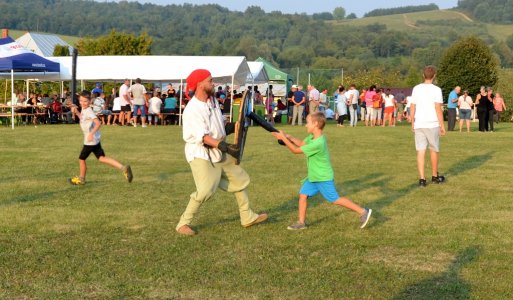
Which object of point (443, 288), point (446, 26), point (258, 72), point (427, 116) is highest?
point (446, 26)

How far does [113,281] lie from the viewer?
598cm

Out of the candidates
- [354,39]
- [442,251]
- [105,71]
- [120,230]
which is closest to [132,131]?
[105,71]

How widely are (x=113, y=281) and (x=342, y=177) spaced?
736 cm

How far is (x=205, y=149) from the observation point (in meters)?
7.79

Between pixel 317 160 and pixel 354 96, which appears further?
pixel 354 96

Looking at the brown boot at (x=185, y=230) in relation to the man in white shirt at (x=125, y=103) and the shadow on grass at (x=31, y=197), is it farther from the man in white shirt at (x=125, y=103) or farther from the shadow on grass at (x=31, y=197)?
the man in white shirt at (x=125, y=103)

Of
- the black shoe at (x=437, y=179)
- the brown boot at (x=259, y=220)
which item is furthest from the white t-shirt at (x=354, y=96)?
the brown boot at (x=259, y=220)

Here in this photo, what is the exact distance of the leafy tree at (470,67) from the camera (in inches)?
1795

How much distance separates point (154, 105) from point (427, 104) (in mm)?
18881

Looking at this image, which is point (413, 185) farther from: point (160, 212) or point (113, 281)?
point (113, 281)

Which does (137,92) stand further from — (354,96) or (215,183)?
(215,183)

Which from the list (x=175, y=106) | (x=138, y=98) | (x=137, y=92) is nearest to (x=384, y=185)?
(x=138, y=98)

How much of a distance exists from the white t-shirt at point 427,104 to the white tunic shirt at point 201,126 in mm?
4888

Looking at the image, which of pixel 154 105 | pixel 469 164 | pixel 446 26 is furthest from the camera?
pixel 446 26
